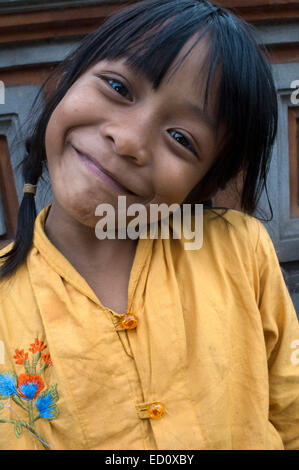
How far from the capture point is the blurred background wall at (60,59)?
1049 millimetres

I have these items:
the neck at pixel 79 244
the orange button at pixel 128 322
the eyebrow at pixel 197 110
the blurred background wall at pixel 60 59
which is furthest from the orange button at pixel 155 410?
the blurred background wall at pixel 60 59

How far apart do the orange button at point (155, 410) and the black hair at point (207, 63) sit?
0.37 metres

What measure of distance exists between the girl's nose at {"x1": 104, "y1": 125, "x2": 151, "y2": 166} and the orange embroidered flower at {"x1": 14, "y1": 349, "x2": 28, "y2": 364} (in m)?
0.39

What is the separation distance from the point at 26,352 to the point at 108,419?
0.62 feet

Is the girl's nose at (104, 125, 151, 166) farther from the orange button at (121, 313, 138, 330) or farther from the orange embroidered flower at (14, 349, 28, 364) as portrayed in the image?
the orange embroidered flower at (14, 349, 28, 364)

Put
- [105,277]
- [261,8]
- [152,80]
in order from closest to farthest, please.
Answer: [152,80] < [105,277] < [261,8]

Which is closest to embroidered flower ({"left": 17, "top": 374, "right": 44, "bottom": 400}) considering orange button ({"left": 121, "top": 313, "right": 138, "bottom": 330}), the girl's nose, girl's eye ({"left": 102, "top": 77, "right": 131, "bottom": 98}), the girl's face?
orange button ({"left": 121, "top": 313, "right": 138, "bottom": 330})

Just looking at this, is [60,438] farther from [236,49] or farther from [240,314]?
[236,49]

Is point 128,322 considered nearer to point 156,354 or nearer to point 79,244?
point 156,354

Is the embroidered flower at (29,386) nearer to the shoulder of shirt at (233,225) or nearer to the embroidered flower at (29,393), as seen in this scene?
the embroidered flower at (29,393)

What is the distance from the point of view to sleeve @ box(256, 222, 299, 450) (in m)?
0.83

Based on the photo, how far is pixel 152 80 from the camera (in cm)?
61

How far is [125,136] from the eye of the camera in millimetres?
604

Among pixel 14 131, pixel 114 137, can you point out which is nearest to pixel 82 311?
pixel 114 137
